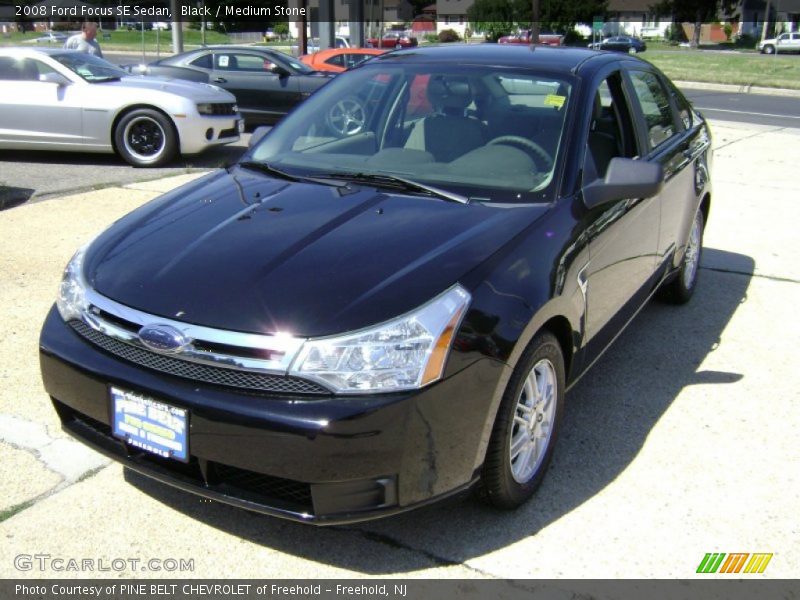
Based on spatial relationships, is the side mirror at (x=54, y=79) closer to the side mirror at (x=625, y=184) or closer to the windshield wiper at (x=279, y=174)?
the windshield wiper at (x=279, y=174)

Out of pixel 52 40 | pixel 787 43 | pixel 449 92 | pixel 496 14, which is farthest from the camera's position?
pixel 496 14

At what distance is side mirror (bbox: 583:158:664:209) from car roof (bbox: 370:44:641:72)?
26.2 inches

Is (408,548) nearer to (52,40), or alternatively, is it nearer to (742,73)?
(742,73)

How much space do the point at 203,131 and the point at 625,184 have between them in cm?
722

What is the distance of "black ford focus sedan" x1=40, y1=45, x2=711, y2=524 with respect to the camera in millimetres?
2484

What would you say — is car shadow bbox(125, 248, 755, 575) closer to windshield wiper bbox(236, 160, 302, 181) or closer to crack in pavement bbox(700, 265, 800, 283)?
crack in pavement bbox(700, 265, 800, 283)

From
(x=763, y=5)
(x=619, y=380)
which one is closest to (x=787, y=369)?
(x=619, y=380)

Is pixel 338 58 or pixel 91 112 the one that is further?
pixel 338 58

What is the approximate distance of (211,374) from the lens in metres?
2.55

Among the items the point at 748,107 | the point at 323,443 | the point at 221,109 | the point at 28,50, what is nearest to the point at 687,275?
the point at 323,443

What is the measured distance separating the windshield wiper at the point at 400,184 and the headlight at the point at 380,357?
0.93 metres

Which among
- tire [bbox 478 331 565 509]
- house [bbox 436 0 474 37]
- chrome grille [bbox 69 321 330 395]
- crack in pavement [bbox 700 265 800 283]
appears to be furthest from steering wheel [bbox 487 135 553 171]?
house [bbox 436 0 474 37]

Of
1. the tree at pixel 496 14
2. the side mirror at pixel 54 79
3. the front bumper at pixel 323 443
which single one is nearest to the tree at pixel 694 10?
the tree at pixel 496 14

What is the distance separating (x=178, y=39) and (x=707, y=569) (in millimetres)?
21026
